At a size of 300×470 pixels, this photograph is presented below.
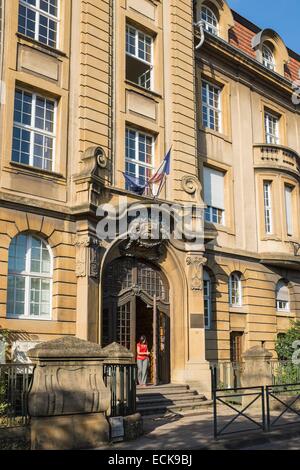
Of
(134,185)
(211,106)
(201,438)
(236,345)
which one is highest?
(211,106)

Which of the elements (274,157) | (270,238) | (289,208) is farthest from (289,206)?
(270,238)

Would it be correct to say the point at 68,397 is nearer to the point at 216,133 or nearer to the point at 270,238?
the point at 216,133

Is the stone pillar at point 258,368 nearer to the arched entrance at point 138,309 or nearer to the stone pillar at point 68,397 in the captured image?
the arched entrance at point 138,309

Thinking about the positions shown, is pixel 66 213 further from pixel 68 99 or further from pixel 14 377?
pixel 14 377

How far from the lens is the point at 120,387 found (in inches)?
452

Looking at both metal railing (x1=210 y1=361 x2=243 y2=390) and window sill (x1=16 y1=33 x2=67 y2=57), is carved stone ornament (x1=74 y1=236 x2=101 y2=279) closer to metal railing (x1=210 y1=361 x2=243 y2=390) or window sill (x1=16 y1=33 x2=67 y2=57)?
window sill (x1=16 y1=33 x2=67 y2=57)

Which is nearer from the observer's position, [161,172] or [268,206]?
[161,172]

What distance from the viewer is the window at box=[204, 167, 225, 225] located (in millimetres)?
21734

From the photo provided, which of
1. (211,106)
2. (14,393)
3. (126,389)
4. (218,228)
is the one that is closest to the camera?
(14,393)

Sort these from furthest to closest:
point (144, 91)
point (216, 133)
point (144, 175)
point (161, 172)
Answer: point (216, 133) → point (144, 91) → point (144, 175) → point (161, 172)

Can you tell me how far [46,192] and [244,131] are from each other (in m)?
11.1

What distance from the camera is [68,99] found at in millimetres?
16766

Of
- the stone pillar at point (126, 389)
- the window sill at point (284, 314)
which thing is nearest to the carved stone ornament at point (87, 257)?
the stone pillar at point (126, 389)

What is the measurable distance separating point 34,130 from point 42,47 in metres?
2.51
